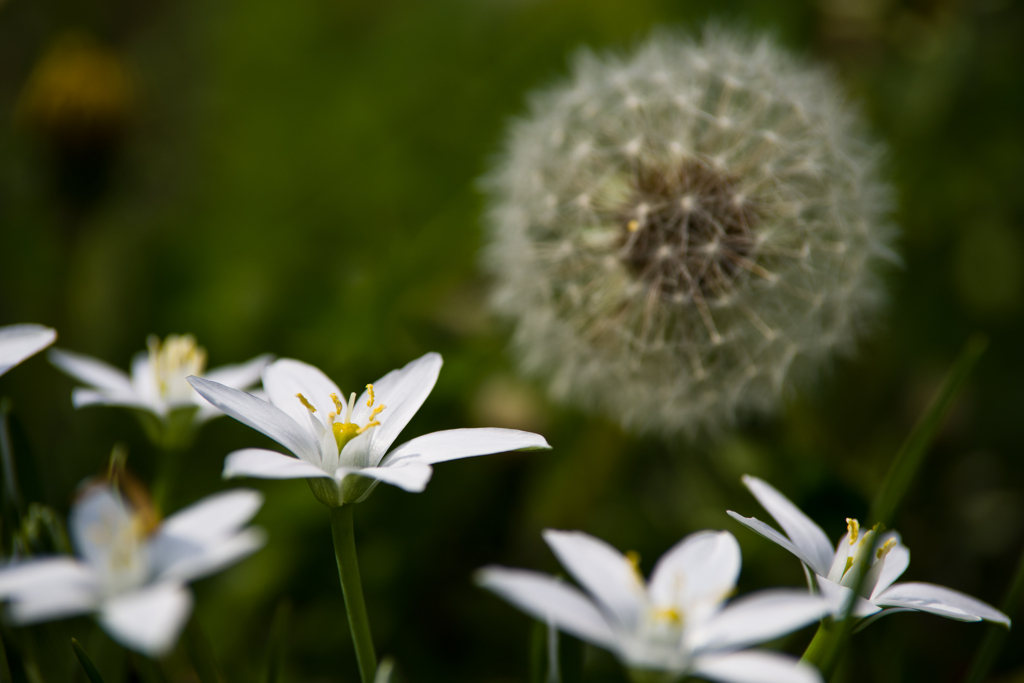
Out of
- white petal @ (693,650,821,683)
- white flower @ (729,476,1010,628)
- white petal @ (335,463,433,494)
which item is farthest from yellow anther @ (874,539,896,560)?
white petal @ (335,463,433,494)

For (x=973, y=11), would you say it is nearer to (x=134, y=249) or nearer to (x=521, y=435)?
(x=521, y=435)

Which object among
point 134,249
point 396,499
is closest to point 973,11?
point 396,499

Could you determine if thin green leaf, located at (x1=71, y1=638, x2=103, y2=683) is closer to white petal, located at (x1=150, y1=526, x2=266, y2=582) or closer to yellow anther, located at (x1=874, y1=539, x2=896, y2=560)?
→ white petal, located at (x1=150, y1=526, x2=266, y2=582)

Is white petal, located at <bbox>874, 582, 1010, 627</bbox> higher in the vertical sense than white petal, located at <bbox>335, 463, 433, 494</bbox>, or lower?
higher

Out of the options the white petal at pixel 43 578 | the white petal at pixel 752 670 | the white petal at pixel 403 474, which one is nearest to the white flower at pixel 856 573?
the white petal at pixel 752 670

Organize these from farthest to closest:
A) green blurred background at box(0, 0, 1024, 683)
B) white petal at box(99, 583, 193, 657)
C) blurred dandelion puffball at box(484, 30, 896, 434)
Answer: green blurred background at box(0, 0, 1024, 683) → blurred dandelion puffball at box(484, 30, 896, 434) → white petal at box(99, 583, 193, 657)

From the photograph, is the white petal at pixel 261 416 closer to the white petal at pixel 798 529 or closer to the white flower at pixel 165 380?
the white flower at pixel 165 380

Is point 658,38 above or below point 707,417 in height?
above
